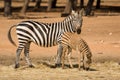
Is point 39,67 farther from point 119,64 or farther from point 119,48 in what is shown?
point 119,48

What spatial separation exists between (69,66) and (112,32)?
1058 centimetres

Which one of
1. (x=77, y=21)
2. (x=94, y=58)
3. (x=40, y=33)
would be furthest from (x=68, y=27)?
(x=94, y=58)

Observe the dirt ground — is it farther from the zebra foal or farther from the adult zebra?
the adult zebra

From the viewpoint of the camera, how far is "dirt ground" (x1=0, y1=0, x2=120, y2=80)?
44.7ft

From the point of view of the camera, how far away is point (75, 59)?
17.5m

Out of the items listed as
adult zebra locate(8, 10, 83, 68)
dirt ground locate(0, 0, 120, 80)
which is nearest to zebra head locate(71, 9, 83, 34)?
adult zebra locate(8, 10, 83, 68)

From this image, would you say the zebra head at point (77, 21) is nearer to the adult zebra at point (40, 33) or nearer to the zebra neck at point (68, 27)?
the adult zebra at point (40, 33)

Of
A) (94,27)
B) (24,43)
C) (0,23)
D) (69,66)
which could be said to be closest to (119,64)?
(69,66)

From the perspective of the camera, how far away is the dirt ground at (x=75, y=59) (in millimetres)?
13625

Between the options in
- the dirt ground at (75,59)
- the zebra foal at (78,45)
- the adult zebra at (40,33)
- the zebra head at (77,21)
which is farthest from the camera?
the adult zebra at (40,33)

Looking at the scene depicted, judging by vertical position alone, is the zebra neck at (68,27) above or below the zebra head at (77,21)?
below

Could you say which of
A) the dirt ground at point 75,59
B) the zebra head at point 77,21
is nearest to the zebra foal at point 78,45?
the zebra head at point 77,21

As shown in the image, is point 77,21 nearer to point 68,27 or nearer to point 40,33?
point 68,27

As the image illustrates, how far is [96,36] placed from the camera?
24.7m
